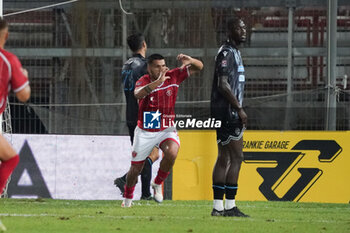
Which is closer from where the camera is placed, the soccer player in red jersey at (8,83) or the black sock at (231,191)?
the soccer player in red jersey at (8,83)

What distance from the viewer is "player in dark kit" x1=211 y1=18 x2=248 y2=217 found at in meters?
9.14

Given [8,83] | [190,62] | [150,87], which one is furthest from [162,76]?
[8,83]

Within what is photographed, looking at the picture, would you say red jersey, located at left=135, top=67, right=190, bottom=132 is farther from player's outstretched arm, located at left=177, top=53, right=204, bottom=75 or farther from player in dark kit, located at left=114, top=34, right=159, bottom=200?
player in dark kit, located at left=114, top=34, right=159, bottom=200

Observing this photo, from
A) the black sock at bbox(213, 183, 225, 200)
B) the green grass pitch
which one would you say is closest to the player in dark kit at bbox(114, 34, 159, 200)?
the green grass pitch

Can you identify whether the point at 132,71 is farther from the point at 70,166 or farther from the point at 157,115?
the point at 70,166

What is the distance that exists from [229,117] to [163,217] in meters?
1.11

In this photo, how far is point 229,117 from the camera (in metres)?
9.18

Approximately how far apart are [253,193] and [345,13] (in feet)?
12.2

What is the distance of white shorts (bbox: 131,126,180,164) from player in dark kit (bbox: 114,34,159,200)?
4.82 feet

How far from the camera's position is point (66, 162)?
42.3 feet

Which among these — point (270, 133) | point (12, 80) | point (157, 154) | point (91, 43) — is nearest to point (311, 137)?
point (270, 133)

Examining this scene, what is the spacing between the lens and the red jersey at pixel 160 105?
10.2 m

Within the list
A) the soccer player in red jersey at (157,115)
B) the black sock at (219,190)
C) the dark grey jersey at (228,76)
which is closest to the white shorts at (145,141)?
the soccer player in red jersey at (157,115)

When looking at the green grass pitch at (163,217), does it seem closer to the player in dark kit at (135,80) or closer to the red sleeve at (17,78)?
the player in dark kit at (135,80)
